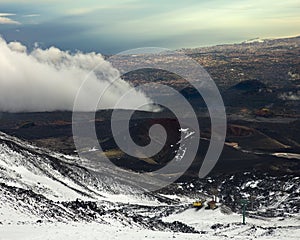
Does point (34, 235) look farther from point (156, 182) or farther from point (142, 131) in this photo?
point (142, 131)

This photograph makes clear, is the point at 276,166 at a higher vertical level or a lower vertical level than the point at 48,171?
lower

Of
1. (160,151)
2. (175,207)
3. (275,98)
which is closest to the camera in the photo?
(175,207)

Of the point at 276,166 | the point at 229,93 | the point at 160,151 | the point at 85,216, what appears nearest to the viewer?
the point at 85,216

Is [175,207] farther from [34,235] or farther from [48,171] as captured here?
[34,235]

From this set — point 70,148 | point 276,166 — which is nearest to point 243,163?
point 276,166

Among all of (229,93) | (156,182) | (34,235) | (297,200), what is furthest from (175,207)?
(229,93)

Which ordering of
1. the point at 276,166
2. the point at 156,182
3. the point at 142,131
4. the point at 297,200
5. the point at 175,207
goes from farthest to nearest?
the point at 142,131 → the point at 276,166 → the point at 156,182 → the point at 297,200 → the point at 175,207

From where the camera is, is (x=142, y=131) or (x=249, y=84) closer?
(x=142, y=131)

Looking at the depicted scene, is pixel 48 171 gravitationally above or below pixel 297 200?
above

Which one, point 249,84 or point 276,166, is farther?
point 249,84
